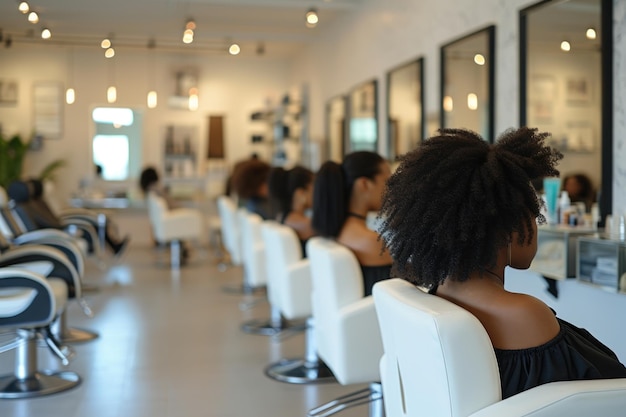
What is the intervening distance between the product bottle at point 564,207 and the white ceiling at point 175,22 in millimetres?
2778

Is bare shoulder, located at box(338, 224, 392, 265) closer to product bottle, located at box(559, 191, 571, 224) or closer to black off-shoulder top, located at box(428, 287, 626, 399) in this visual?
product bottle, located at box(559, 191, 571, 224)

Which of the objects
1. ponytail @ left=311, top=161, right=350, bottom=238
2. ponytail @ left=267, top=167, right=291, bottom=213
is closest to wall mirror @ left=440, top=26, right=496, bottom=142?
ponytail @ left=267, top=167, right=291, bottom=213

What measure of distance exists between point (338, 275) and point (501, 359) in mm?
1477

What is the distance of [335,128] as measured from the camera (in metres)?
9.14

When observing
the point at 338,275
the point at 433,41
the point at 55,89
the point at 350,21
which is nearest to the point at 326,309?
the point at 338,275

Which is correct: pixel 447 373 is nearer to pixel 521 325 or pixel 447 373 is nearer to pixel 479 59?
pixel 521 325

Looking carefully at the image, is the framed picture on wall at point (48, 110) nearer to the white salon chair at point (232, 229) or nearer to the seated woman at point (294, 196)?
the white salon chair at point (232, 229)

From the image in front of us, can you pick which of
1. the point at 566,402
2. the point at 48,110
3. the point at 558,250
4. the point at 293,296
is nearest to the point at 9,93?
the point at 48,110

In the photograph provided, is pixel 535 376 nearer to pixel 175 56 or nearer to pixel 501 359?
pixel 501 359

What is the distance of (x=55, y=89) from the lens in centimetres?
1056

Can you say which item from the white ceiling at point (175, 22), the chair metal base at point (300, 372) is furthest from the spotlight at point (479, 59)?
the white ceiling at point (175, 22)

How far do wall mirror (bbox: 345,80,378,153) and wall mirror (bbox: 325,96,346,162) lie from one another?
0.75 feet

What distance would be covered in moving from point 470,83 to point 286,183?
56.8 inches

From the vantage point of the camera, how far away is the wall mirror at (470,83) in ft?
15.9
